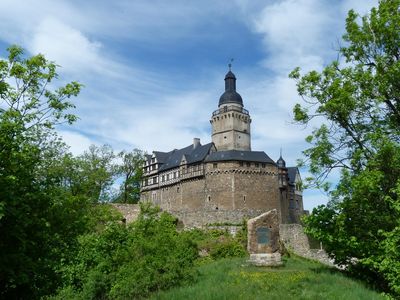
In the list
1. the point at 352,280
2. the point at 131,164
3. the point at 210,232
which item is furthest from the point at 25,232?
the point at 131,164

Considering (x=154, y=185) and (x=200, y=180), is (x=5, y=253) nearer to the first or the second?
(x=200, y=180)

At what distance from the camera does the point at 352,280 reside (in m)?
16.0

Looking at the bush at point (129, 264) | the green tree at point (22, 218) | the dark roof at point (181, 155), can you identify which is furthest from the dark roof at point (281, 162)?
the green tree at point (22, 218)

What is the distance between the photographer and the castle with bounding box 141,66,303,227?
4891 cm

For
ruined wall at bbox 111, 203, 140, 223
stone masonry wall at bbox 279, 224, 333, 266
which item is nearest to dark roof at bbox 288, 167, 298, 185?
stone masonry wall at bbox 279, 224, 333, 266

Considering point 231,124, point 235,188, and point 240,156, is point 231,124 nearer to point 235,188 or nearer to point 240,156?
point 240,156

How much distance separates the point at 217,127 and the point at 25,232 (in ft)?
177

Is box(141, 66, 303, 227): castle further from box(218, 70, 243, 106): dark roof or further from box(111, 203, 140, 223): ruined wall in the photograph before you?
box(111, 203, 140, 223): ruined wall

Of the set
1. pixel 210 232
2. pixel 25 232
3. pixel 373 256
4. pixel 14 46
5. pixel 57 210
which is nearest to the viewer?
pixel 25 232

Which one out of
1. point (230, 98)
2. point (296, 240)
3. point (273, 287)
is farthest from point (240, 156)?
point (273, 287)

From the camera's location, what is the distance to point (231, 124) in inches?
2338

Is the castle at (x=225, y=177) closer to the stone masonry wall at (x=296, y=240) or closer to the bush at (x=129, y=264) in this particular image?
the stone masonry wall at (x=296, y=240)

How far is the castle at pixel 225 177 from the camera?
48906 millimetres

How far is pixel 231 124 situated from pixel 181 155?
8548 millimetres
